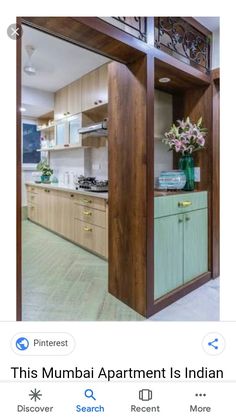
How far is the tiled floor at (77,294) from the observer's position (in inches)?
60.1

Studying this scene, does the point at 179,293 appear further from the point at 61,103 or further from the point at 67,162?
the point at 61,103

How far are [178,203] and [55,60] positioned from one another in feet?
7.05

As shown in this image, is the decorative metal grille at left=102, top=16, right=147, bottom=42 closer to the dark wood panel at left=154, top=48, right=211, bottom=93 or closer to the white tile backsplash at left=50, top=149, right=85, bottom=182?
the dark wood panel at left=154, top=48, right=211, bottom=93

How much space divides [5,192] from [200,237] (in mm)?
1592

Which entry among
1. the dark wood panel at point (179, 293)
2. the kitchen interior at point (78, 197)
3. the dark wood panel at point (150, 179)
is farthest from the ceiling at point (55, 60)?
the dark wood panel at point (179, 293)

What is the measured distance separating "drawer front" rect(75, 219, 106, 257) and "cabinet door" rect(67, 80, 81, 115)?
146 cm

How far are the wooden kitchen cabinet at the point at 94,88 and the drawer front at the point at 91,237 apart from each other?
131 cm

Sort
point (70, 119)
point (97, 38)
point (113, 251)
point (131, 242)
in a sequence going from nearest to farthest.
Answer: point (97, 38) → point (131, 242) → point (113, 251) → point (70, 119)

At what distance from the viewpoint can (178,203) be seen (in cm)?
168

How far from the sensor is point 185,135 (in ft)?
6.09

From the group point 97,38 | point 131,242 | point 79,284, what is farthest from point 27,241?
point 97,38

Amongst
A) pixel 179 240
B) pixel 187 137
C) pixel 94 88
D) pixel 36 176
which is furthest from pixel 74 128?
pixel 179 240

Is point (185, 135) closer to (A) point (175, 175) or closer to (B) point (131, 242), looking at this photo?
(A) point (175, 175)

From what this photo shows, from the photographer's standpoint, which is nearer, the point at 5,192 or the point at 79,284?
the point at 5,192
